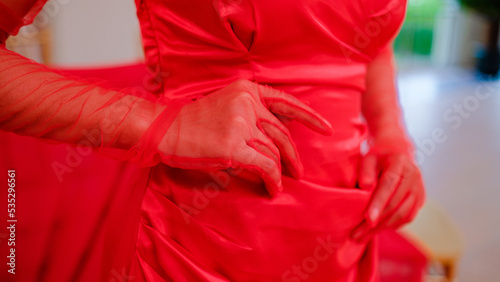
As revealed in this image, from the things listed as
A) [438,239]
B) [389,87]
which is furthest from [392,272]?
[389,87]

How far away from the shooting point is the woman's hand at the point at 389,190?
0.72 m

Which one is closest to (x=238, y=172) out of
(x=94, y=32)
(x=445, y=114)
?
(x=94, y=32)

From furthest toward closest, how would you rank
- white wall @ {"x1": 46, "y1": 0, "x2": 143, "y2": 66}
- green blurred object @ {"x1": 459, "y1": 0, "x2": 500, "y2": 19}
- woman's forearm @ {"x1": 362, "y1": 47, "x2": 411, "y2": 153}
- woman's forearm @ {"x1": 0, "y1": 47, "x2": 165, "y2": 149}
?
green blurred object @ {"x1": 459, "y1": 0, "x2": 500, "y2": 19} < white wall @ {"x1": 46, "y1": 0, "x2": 143, "y2": 66} < woman's forearm @ {"x1": 362, "y1": 47, "x2": 411, "y2": 153} < woman's forearm @ {"x1": 0, "y1": 47, "x2": 165, "y2": 149}

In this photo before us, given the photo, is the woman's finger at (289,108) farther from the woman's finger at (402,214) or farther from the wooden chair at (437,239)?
the wooden chair at (437,239)

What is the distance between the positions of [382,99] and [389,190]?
219 mm

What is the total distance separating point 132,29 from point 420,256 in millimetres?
2828

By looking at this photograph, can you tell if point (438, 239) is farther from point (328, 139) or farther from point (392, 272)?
point (328, 139)

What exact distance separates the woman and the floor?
1723mm

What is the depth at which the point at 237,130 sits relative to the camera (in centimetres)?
52

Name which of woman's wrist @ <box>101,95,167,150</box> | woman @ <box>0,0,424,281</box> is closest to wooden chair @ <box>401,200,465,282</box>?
woman @ <box>0,0,424,281</box>

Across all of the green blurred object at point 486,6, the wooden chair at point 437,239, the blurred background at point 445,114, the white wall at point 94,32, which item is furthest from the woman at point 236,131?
the green blurred object at point 486,6

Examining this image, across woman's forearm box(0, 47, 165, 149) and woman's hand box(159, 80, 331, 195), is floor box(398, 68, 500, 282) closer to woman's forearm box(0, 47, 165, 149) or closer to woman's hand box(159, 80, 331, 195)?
woman's hand box(159, 80, 331, 195)

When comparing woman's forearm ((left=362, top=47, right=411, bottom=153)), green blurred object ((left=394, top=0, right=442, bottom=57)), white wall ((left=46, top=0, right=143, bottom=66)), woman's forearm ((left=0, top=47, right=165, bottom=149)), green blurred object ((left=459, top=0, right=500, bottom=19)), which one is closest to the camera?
woman's forearm ((left=0, top=47, right=165, bottom=149))

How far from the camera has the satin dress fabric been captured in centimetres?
58
